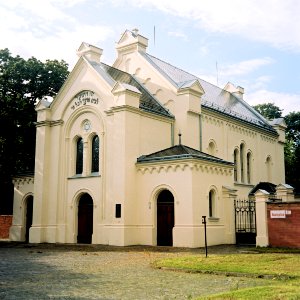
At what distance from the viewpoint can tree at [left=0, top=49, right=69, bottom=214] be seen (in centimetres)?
3531

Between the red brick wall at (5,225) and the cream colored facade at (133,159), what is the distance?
434cm

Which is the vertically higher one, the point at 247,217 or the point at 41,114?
the point at 41,114

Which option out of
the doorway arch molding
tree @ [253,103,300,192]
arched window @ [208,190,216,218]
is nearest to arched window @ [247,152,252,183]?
arched window @ [208,190,216,218]

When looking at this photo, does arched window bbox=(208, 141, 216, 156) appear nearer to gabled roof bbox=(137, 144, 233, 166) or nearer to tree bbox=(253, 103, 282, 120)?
gabled roof bbox=(137, 144, 233, 166)

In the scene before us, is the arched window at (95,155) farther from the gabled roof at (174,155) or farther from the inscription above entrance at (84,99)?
the gabled roof at (174,155)

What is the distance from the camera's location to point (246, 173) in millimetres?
36875

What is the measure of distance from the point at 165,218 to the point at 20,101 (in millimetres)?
17638

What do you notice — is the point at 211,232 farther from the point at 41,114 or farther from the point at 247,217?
the point at 41,114

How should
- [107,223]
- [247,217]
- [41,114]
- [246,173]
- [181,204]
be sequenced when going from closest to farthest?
[181,204] < [107,223] < [247,217] < [41,114] < [246,173]

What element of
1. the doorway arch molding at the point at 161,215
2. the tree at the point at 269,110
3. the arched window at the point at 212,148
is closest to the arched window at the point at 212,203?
the doorway arch molding at the point at 161,215

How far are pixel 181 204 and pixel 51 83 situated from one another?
775 inches

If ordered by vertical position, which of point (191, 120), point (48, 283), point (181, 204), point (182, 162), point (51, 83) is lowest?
point (48, 283)

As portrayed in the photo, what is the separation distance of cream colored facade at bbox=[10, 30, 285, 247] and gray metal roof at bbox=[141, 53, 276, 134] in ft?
0.89

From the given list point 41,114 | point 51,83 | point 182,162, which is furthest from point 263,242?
point 51,83
